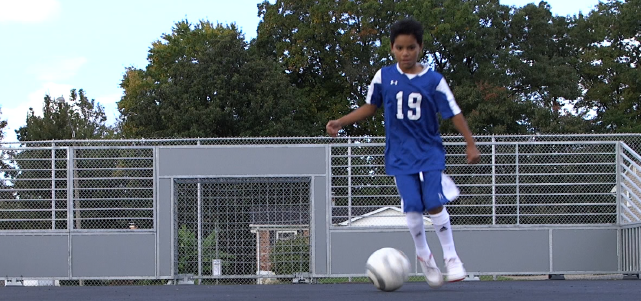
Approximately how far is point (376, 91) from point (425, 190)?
78 cm

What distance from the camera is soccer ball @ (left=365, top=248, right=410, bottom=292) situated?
5762 millimetres

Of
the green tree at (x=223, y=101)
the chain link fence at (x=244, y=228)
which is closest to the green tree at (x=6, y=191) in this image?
the chain link fence at (x=244, y=228)

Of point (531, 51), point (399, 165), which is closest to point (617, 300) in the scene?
point (399, 165)

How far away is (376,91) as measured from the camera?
5629 mm

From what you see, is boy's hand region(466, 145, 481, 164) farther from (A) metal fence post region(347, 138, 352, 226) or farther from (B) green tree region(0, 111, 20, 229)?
(B) green tree region(0, 111, 20, 229)

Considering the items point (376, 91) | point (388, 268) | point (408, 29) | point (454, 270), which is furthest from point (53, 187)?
point (408, 29)

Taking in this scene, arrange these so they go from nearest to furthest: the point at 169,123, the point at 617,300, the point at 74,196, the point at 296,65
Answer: the point at 617,300
the point at 74,196
the point at 169,123
the point at 296,65

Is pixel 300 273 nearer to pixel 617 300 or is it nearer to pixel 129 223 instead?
pixel 129 223

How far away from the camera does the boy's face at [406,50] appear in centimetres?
523

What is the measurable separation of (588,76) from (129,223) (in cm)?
3217

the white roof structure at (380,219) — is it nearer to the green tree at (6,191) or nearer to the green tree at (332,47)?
the green tree at (6,191)

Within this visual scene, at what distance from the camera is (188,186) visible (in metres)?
13.0

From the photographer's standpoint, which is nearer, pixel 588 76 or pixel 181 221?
pixel 181 221

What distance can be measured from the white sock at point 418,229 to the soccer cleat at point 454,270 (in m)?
0.17
